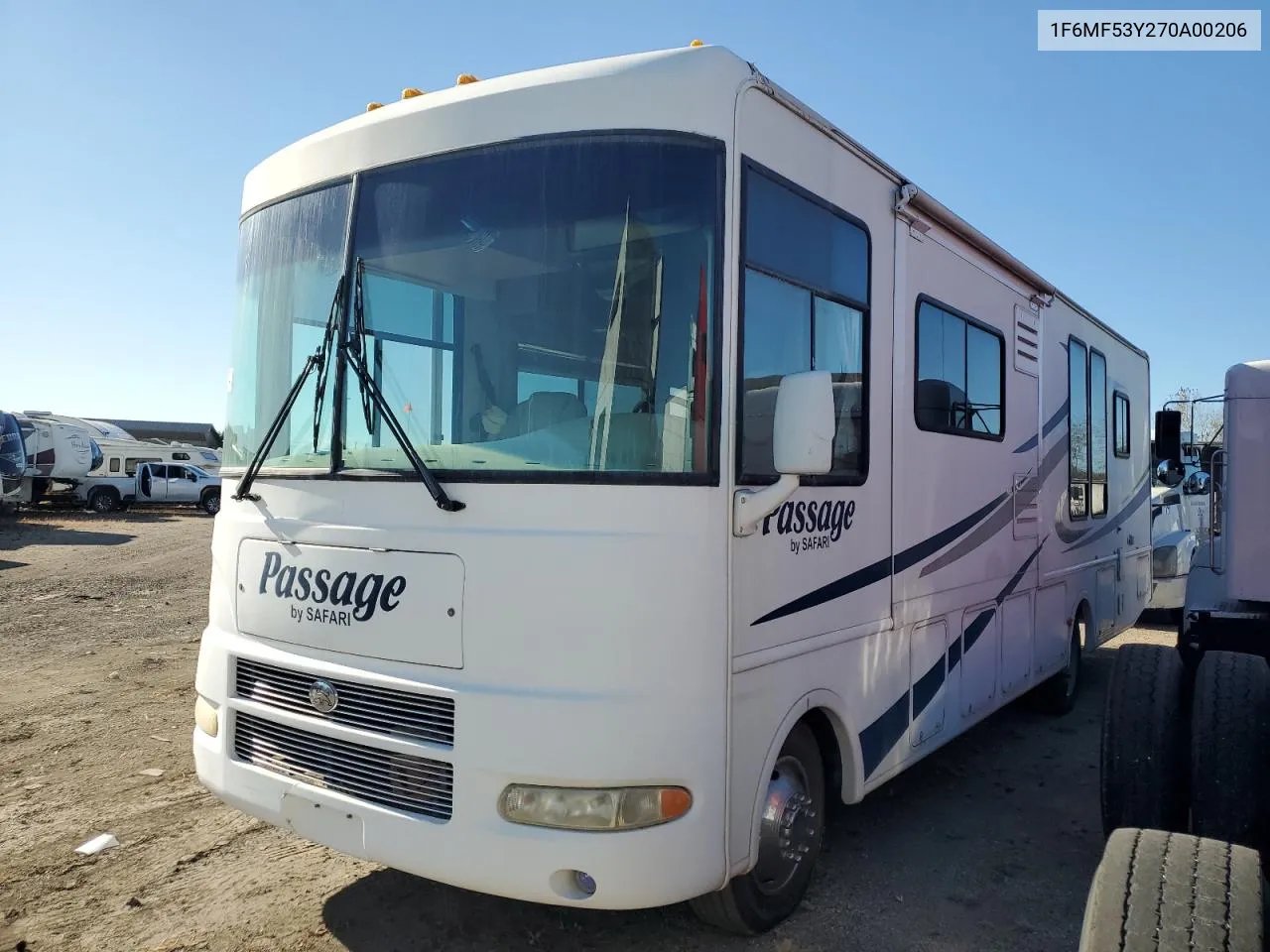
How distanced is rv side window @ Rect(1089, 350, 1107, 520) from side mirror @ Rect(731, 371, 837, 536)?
512 centimetres

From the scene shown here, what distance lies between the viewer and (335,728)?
10.9 feet

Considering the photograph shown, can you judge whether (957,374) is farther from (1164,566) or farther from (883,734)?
(1164,566)

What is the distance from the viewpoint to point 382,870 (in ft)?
13.7

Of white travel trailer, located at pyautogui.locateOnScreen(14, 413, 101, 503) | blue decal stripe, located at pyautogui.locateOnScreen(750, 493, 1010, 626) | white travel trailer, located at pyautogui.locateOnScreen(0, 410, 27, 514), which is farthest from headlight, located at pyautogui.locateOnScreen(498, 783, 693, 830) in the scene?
white travel trailer, located at pyautogui.locateOnScreen(14, 413, 101, 503)

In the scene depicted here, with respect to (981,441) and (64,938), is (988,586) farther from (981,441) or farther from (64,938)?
(64,938)

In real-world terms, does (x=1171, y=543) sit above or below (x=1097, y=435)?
below

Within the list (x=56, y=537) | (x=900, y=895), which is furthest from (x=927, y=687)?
(x=56, y=537)

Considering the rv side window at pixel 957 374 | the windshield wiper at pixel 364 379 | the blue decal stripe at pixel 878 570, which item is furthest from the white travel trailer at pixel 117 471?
the blue decal stripe at pixel 878 570

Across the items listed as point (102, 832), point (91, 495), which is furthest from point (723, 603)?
point (91, 495)

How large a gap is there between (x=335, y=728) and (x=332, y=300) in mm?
1527

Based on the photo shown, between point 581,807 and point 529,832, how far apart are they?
0.59ft

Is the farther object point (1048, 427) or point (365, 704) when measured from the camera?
point (1048, 427)

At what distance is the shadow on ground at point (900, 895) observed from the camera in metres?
3.61

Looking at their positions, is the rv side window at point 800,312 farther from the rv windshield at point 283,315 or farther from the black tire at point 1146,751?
the rv windshield at point 283,315
